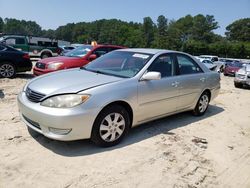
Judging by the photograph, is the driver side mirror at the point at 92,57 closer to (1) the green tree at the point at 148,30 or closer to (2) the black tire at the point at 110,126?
(2) the black tire at the point at 110,126

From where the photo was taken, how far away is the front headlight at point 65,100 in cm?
376

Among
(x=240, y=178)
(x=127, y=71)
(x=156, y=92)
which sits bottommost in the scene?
(x=240, y=178)

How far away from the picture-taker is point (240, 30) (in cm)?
10462

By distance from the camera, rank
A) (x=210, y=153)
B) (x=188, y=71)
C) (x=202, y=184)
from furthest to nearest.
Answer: (x=188, y=71) → (x=210, y=153) → (x=202, y=184)

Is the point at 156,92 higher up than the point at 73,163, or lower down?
higher up

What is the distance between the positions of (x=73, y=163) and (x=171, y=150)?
1586mm

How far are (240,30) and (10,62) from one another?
108615 mm

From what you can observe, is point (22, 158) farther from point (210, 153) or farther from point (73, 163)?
point (210, 153)

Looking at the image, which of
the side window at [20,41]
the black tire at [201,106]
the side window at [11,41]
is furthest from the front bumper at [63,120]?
the side window at [20,41]

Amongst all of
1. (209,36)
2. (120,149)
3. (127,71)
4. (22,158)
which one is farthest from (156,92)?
(209,36)

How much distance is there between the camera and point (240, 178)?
144 inches

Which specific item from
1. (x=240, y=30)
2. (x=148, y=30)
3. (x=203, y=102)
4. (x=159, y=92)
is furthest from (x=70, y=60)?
(x=240, y=30)

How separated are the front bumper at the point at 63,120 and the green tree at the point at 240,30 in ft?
351

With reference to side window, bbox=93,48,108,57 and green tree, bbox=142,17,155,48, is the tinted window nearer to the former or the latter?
side window, bbox=93,48,108,57
